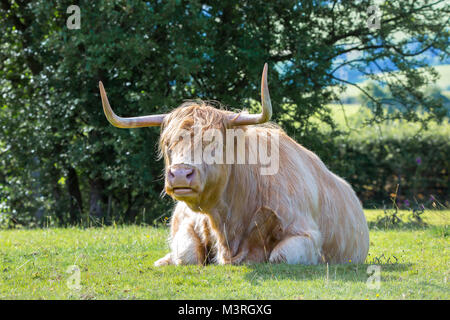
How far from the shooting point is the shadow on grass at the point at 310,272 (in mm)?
4879

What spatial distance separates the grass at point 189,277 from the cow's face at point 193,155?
0.70m

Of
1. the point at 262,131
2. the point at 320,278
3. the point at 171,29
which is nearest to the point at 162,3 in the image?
the point at 171,29

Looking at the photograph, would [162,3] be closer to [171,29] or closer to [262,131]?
[171,29]

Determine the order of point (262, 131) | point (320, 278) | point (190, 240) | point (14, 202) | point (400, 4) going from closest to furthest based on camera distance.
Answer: point (320, 278), point (190, 240), point (262, 131), point (400, 4), point (14, 202)

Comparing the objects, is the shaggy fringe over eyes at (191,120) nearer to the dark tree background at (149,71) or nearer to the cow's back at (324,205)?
the cow's back at (324,205)

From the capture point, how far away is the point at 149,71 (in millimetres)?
12461

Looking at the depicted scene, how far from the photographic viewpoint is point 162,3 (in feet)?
39.2

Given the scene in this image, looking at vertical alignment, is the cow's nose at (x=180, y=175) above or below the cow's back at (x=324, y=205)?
above

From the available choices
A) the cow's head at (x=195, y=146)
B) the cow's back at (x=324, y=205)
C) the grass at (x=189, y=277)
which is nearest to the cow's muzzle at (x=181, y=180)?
the cow's head at (x=195, y=146)

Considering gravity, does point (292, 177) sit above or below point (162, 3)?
below

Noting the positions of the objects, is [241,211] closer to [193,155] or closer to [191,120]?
[193,155]

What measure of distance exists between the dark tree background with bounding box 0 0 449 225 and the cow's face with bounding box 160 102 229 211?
5453mm
